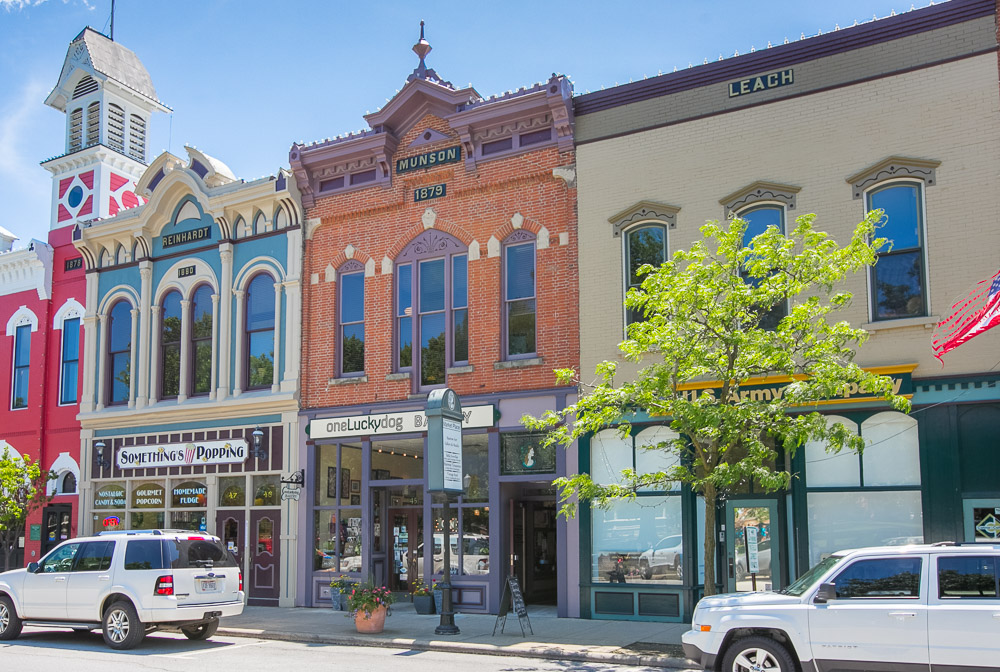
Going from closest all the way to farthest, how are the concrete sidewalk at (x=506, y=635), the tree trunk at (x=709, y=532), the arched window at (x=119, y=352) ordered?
the tree trunk at (x=709, y=532) → the concrete sidewalk at (x=506, y=635) → the arched window at (x=119, y=352)

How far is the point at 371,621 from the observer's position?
15703 mm

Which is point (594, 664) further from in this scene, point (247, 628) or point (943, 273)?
point (943, 273)

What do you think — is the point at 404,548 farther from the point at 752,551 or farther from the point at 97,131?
the point at 97,131

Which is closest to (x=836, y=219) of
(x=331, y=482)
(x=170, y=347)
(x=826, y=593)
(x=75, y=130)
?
(x=826, y=593)

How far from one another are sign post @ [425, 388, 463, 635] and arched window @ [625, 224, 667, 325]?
386cm

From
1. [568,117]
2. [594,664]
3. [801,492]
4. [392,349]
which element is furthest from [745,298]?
[392,349]

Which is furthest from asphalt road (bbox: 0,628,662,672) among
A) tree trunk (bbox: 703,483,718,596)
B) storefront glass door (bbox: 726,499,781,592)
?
storefront glass door (bbox: 726,499,781,592)

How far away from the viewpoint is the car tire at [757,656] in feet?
32.0

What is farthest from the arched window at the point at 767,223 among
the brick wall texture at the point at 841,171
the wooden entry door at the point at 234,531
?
the wooden entry door at the point at 234,531

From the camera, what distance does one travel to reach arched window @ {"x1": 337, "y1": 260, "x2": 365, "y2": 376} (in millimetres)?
20734

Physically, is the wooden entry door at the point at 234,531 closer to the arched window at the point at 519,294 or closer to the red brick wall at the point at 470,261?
the red brick wall at the point at 470,261

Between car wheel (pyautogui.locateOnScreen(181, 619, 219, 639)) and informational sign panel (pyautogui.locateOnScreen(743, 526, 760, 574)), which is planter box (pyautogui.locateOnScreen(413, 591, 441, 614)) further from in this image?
informational sign panel (pyautogui.locateOnScreen(743, 526, 760, 574))

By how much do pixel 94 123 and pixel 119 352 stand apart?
7.01 m

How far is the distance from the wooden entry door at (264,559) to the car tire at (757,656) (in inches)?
515
